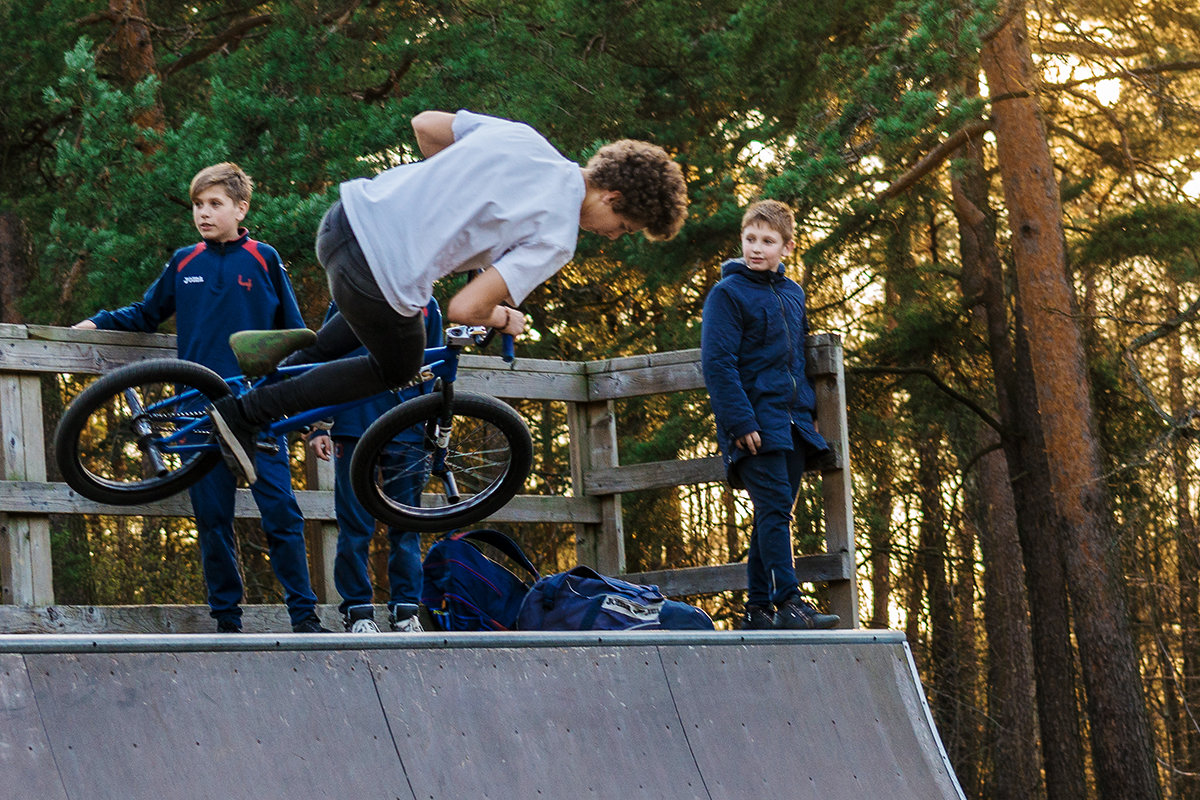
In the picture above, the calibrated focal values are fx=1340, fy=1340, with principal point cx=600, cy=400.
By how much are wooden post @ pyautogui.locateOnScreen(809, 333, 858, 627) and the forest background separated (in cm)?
441

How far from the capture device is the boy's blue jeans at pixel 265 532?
4664 mm

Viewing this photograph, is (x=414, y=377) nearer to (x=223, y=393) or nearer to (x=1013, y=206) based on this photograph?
(x=223, y=393)

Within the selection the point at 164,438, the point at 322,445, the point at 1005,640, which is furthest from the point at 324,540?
the point at 1005,640

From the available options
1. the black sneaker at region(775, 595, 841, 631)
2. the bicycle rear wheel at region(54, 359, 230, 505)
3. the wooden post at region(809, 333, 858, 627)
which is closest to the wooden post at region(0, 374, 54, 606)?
the bicycle rear wheel at region(54, 359, 230, 505)

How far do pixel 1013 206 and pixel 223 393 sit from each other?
8.83 metres

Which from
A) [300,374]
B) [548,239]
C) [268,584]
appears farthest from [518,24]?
[548,239]

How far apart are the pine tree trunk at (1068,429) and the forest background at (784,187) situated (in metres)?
0.03

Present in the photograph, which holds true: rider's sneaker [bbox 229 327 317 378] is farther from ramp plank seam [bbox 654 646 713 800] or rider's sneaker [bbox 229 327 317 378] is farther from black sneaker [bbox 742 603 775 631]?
black sneaker [bbox 742 603 775 631]

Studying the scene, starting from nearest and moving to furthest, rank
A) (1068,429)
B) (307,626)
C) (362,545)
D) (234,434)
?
1. (234,434)
2. (307,626)
3. (362,545)
4. (1068,429)

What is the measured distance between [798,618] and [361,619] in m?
1.59

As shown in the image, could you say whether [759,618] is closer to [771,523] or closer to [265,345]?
[771,523]

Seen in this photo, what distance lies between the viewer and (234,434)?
4.41 metres

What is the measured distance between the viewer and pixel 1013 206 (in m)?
11.6

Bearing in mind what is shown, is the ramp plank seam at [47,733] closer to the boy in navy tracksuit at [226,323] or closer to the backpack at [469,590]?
the boy in navy tracksuit at [226,323]
